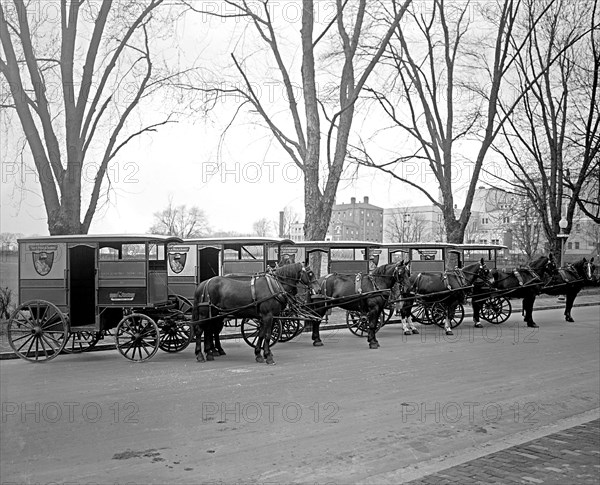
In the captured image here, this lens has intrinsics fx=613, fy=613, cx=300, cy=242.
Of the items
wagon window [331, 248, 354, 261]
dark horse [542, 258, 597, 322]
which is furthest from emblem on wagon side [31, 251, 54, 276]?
dark horse [542, 258, 597, 322]

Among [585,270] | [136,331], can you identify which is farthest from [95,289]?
[585,270]

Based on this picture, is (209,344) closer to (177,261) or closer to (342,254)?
(177,261)

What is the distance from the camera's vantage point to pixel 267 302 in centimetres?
1140

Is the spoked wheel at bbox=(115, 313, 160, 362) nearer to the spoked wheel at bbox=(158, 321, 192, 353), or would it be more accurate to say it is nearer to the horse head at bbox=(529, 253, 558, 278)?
the spoked wheel at bbox=(158, 321, 192, 353)

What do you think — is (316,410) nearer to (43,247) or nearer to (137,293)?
(137,293)

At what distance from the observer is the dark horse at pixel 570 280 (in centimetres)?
1984

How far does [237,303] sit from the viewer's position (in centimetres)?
1144

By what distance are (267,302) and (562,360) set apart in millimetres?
5852

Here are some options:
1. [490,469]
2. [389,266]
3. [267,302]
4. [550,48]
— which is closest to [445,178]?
[550,48]

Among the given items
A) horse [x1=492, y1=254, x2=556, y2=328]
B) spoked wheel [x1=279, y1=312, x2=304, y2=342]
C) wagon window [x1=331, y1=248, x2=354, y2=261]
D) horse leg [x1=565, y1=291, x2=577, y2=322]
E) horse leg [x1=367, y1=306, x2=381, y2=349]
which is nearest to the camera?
horse leg [x1=367, y1=306, x2=381, y2=349]

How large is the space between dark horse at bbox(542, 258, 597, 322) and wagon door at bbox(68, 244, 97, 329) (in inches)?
559

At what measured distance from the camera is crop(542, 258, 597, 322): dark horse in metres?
19.8

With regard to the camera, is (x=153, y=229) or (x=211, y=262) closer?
(x=211, y=262)

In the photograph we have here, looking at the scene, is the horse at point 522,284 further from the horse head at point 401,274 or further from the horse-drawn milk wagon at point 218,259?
the horse-drawn milk wagon at point 218,259
